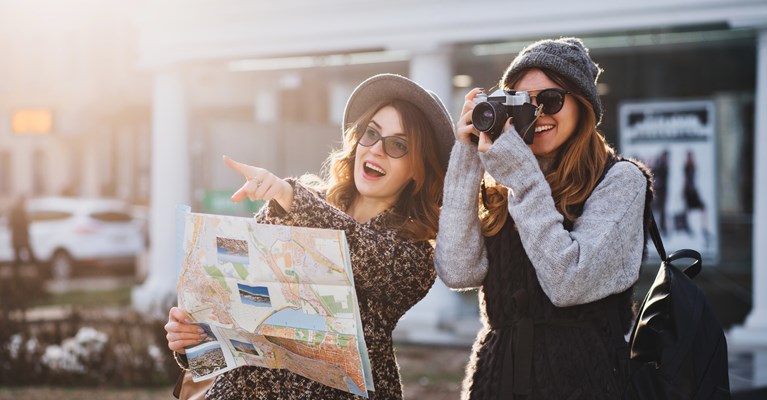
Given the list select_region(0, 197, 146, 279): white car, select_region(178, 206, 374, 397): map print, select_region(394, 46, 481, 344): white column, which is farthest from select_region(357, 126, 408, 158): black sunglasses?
select_region(0, 197, 146, 279): white car

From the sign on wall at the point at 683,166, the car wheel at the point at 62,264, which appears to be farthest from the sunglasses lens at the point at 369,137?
the car wheel at the point at 62,264

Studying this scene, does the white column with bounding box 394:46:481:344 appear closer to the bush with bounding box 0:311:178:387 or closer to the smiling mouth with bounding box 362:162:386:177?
the bush with bounding box 0:311:178:387

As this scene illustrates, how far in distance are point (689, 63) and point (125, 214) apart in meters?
10.6

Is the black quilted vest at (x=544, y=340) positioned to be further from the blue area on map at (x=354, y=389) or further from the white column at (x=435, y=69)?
the white column at (x=435, y=69)

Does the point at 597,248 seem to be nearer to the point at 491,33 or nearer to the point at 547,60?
the point at 547,60

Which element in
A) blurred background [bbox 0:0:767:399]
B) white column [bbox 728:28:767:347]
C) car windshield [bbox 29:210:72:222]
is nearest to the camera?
blurred background [bbox 0:0:767:399]

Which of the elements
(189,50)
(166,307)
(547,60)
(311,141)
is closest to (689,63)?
(311,141)

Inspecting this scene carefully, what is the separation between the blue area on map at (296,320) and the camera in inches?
77.2

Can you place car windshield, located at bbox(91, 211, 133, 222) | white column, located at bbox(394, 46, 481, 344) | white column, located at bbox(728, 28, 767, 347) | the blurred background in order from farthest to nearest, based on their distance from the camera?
car windshield, located at bbox(91, 211, 133, 222) → white column, located at bbox(394, 46, 481, 344) → white column, located at bbox(728, 28, 767, 347) → the blurred background

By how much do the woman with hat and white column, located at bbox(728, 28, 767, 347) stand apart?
648 cm

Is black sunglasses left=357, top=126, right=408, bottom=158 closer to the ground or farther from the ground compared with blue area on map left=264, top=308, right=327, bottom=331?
farther from the ground

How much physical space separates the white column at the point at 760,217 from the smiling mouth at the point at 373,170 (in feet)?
21.8

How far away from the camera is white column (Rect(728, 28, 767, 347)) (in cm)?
782

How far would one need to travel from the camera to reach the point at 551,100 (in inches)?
81.9
